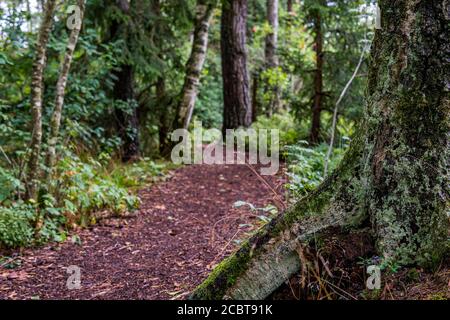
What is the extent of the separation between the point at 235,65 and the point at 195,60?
148cm

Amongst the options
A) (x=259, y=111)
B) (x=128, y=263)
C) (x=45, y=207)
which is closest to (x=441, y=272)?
(x=128, y=263)

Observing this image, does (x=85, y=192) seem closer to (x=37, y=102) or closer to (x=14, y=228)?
(x=14, y=228)

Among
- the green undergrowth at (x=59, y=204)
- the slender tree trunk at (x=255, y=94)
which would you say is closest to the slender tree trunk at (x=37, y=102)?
the green undergrowth at (x=59, y=204)

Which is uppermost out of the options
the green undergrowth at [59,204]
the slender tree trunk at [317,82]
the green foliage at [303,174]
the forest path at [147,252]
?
the slender tree trunk at [317,82]

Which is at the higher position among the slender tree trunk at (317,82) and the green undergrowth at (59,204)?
the slender tree trunk at (317,82)

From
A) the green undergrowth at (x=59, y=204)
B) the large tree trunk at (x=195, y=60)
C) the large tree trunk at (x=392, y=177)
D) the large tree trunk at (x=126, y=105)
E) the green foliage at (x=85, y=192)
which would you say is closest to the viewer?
the large tree trunk at (x=392, y=177)

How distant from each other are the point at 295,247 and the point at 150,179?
20.0 ft

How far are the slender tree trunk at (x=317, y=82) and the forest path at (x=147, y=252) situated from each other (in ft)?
9.79

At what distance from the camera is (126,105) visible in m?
9.71

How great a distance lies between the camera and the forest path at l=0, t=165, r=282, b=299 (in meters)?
4.18

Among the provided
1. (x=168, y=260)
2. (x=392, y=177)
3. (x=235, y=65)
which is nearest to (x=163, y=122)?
(x=235, y=65)

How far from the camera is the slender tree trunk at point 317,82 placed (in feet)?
32.6

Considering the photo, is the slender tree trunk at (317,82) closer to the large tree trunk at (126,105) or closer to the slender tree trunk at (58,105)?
the large tree trunk at (126,105)
